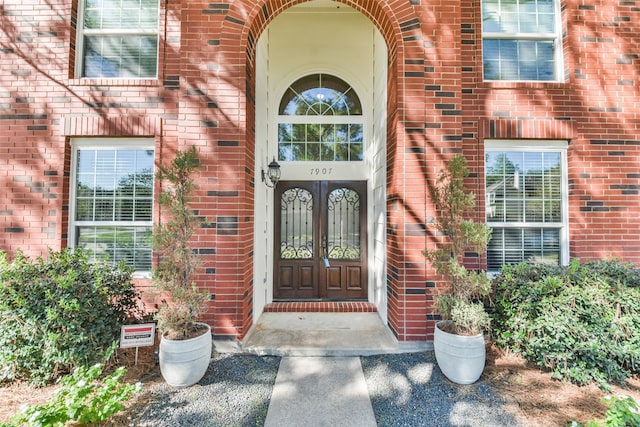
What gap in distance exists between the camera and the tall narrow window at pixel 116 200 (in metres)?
4.15

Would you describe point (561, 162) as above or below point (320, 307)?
above

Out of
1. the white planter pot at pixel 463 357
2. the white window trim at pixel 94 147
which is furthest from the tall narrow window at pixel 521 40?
the white window trim at pixel 94 147

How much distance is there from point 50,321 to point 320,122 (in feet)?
14.3

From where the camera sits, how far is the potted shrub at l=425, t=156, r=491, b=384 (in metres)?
2.90

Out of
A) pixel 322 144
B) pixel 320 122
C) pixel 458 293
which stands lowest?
pixel 458 293

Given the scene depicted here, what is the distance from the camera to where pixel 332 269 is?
5309mm

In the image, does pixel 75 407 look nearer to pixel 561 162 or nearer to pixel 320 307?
pixel 320 307

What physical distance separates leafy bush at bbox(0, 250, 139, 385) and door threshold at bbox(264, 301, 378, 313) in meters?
2.22

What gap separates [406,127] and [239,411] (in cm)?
335

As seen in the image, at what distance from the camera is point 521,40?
4.24m

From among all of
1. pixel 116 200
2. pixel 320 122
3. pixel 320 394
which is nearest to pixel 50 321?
pixel 116 200

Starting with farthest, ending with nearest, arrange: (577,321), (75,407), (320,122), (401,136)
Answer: (320,122) → (401,136) → (577,321) → (75,407)

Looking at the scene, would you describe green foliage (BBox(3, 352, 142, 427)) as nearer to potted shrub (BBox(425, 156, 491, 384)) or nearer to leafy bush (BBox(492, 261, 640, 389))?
potted shrub (BBox(425, 156, 491, 384))

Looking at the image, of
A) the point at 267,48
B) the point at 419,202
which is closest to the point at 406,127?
the point at 419,202
